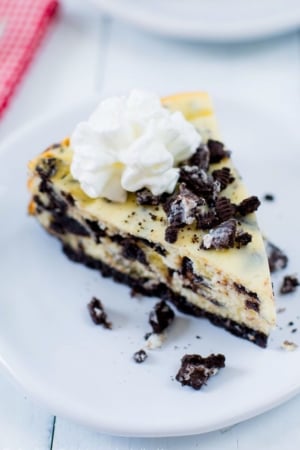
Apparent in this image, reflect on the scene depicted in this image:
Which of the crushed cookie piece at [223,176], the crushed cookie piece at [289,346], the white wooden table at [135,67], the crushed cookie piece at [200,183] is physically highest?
the white wooden table at [135,67]

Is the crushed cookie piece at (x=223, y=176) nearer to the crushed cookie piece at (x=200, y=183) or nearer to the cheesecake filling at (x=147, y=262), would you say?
the crushed cookie piece at (x=200, y=183)

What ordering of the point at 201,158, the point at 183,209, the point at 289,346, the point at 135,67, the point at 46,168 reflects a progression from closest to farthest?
the point at 289,346 < the point at 183,209 < the point at 201,158 < the point at 46,168 < the point at 135,67

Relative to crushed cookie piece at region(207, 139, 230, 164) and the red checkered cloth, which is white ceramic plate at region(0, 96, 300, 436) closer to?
crushed cookie piece at region(207, 139, 230, 164)

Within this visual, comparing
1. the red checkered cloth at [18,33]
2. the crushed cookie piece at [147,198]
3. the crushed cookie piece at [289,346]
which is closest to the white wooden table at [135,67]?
the red checkered cloth at [18,33]

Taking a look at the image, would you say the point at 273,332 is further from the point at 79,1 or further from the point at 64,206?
the point at 79,1

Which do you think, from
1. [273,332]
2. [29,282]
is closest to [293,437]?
[273,332]

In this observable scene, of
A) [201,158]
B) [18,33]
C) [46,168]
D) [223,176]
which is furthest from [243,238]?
[18,33]

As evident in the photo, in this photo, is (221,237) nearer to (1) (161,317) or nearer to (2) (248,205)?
(2) (248,205)

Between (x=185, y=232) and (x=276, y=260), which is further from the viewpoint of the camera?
(x=276, y=260)
